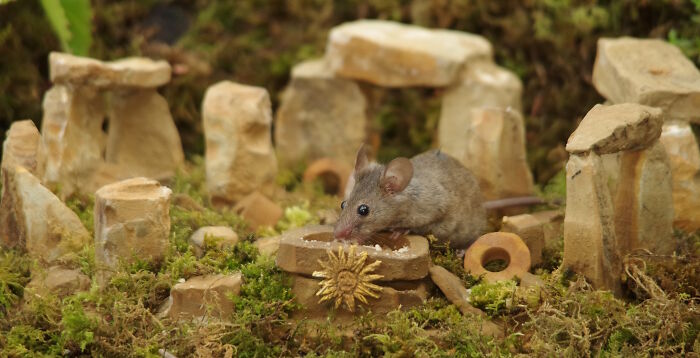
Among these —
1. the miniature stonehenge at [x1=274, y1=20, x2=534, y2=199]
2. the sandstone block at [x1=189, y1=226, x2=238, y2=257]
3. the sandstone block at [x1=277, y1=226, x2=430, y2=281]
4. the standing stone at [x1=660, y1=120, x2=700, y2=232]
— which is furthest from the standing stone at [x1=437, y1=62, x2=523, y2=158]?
the sandstone block at [x1=277, y1=226, x2=430, y2=281]

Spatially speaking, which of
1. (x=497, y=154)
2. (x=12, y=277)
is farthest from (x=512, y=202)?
(x=12, y=277)

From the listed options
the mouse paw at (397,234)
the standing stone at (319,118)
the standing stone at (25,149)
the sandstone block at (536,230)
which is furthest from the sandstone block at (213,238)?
the standing stone at (319,118)

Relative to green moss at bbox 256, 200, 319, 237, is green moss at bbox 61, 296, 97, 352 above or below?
above

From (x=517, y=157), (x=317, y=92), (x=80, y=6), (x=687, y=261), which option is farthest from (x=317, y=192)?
(x=687, y=261)

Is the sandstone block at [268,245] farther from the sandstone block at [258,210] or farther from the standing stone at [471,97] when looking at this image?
the standing stone at [471,97]

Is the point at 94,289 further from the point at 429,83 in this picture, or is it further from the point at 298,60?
the point at 298,60

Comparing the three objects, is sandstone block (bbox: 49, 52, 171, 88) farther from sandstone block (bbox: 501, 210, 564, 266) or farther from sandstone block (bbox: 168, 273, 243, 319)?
sandstone block (bbox: 501, 210, 564, 266)
